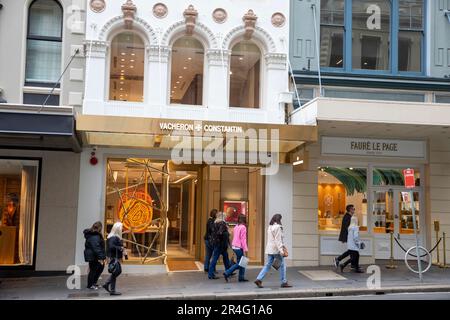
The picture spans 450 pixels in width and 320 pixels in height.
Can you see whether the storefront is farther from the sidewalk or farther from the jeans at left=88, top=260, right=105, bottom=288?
the jeans at left=88, top=260, right=105, bottom=288

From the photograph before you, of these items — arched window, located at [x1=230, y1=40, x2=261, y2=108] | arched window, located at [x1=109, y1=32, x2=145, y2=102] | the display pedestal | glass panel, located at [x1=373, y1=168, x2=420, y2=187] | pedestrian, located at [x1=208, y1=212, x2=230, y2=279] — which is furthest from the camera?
glass panel, located at [x1=373, y1=168, x2=420, y2=187]

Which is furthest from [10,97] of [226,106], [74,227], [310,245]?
[310,245]

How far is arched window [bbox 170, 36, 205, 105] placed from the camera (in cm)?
1702

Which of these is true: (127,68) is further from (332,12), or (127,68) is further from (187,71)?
(332,12)

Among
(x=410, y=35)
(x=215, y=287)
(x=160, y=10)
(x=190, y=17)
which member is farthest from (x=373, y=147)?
(x=160, y=10)

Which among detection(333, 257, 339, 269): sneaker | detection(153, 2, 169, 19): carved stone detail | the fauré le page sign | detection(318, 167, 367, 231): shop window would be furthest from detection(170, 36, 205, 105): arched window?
detection(333, 257, 339, 269): sneaker

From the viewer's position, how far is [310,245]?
55.8ft

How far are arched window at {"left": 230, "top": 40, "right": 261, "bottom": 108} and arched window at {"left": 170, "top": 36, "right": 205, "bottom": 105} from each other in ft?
3.30

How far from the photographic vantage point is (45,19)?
16.5m

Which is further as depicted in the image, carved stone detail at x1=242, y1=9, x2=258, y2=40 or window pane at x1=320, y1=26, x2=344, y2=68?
window pane at x1=320, y1=26, x2=344, y2=68

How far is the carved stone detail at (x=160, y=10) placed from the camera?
1683 cm

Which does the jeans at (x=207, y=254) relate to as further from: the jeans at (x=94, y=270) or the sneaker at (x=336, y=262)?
the sneaker at (x=336, y=262)

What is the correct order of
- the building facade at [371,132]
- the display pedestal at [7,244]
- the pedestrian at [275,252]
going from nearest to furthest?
1. the pedestrian at [275,252]
2. the display pedestal at [7,244]
3. the building facade at [371,132]

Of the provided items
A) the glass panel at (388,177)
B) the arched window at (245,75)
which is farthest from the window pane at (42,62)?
the glass panel at (388,177)
